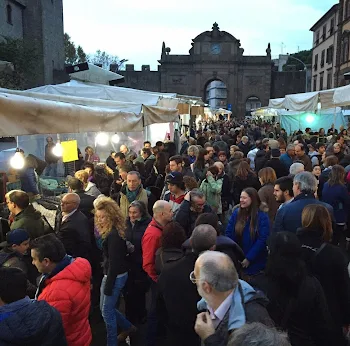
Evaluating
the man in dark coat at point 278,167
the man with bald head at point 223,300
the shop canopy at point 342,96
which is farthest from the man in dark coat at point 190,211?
the shop canopy at point 342,96

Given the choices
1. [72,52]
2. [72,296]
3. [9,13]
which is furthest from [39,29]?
[72,296]

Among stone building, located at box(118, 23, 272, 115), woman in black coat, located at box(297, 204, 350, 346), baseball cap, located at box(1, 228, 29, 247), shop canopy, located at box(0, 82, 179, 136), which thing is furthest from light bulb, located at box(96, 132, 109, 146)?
stone building, located at box(118, 23, 272, 115)

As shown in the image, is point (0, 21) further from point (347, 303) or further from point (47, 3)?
point (347, 303)

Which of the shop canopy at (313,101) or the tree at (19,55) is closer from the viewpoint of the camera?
the shop canopy at (313,101)

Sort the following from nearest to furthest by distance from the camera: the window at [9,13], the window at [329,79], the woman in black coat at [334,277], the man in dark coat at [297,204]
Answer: the woman in black coat at [334,277], the man in dark coat at [297,204], the window at [9,13], the window at [329,79]

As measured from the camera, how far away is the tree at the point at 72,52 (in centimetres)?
5387

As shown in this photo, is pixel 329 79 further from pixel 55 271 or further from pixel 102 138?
pixel 55 271

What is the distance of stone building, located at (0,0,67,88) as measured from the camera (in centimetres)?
2992

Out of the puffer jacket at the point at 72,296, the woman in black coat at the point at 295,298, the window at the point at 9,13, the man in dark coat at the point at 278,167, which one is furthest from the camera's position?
the window at the point at 9,13

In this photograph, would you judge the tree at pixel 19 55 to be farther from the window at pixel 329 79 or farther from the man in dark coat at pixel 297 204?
the window at pixel 329 79

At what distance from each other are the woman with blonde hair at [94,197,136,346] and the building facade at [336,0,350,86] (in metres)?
38.0

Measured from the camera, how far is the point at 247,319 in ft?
7.07

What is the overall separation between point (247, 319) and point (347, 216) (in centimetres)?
448

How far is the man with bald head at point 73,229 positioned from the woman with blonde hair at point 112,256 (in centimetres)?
36
